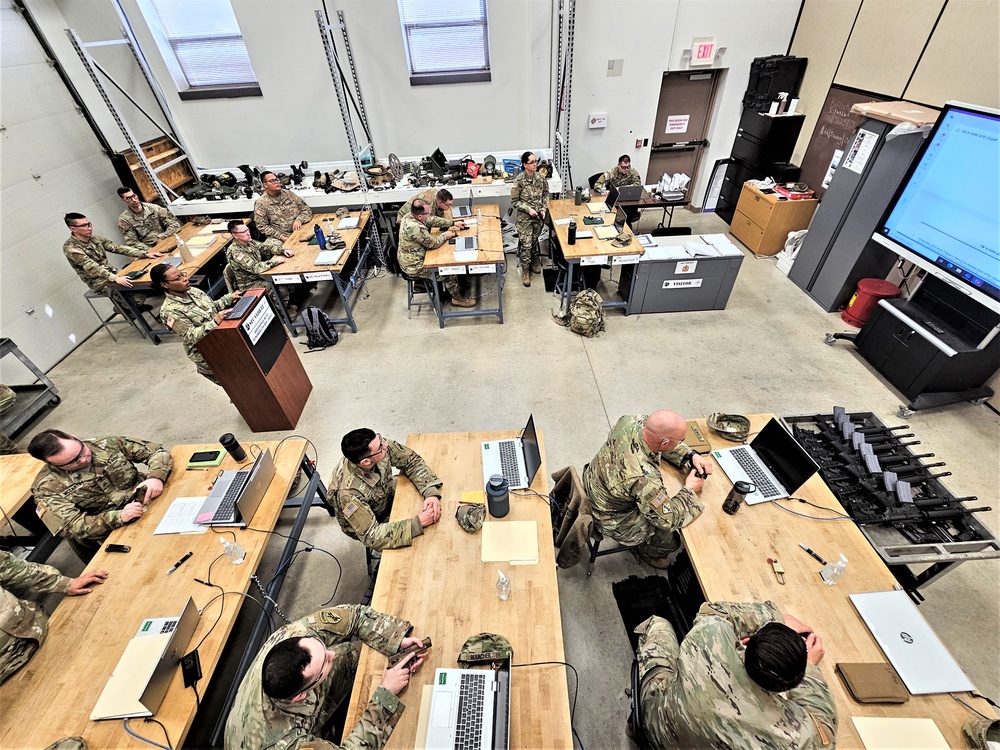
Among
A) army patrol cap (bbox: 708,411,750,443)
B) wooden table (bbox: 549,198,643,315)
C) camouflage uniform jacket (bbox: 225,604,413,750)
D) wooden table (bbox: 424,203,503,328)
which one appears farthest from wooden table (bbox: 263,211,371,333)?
army patrol cap (bbox: 708,411,750,443)

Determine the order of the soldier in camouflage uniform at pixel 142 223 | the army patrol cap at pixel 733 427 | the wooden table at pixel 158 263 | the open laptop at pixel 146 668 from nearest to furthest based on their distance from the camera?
the open laptop at pixel 146 668 → the army patrol cap at pixel 733 427 → the wooden table at pixel 158 263 → the soldier in camouflage uniform at pixel 142 223

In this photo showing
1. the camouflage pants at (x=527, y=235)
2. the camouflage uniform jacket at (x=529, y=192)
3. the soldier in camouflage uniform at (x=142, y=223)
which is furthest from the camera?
the camouflage pants at (x=527, y=235)

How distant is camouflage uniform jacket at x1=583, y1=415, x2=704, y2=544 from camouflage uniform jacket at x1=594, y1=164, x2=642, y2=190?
5132mm

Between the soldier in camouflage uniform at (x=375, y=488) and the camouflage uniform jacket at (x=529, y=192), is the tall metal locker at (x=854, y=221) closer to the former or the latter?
the camouflage uniform jacket at (x=529, y=192)

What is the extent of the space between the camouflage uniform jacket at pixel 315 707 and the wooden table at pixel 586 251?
13.5 feet

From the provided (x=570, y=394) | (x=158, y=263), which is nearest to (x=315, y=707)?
(x=570, y=394)

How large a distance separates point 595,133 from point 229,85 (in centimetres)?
558

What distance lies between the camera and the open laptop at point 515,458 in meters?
2.37

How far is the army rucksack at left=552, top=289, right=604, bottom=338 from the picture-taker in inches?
191

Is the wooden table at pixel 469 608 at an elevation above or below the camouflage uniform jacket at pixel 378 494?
below

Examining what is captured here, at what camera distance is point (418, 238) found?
4863mm

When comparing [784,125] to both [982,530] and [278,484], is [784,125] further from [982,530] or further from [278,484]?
[278,484]

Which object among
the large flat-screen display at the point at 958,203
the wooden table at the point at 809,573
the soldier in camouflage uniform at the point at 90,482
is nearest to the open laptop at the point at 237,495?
the soldier in camouflage uniform at the point at 90,482

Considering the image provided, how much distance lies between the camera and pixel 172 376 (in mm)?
4719
